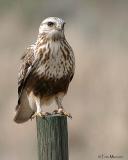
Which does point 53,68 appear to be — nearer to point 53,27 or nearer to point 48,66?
point 48,66

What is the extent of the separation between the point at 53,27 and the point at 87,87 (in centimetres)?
693

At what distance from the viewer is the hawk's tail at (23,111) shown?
37.0ft

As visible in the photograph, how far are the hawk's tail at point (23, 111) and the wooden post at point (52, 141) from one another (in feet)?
6.76

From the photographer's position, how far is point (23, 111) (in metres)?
11.3

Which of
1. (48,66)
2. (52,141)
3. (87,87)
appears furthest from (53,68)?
(87,87)

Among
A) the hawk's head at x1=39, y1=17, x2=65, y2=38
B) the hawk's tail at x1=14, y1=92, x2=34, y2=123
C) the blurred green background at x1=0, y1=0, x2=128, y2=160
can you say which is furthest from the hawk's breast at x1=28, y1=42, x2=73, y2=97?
the blurred green background at x1=0, y1=0, x2=128, y2=160

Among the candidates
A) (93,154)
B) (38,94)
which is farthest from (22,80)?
(93,154)

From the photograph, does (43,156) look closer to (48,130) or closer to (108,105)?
(48,130)

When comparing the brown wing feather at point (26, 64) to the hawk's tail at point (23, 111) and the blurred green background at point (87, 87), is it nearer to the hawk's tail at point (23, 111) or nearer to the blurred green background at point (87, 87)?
the hawk's tail at point (23, 111)

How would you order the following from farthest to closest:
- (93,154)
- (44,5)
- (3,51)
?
(44,5) < (3,51) < (93,154)

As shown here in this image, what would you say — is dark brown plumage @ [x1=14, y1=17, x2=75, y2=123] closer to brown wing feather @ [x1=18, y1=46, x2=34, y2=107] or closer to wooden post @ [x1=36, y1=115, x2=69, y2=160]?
brown wing feather @ [x1=18, y1=46, x2=34, y2=107]

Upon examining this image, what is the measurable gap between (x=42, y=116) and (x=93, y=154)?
6014mm

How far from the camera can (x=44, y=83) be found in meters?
10.7

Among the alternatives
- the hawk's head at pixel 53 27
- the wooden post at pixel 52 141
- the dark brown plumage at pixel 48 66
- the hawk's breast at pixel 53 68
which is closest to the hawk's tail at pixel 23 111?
the dark brown plumage at pixel 48 66
